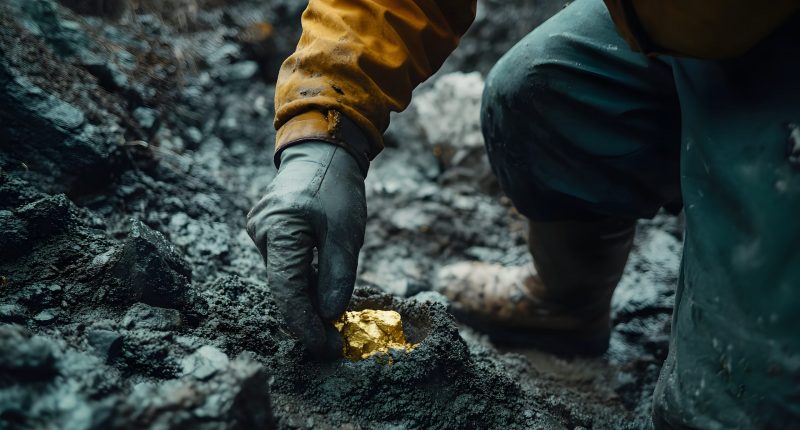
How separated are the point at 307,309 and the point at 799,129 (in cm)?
93

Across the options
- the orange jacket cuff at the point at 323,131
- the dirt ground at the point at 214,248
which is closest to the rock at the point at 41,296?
the dirt ground at the point at 214,248

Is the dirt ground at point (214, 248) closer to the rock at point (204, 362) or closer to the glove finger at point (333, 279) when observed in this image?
the rock at point (204, 362)

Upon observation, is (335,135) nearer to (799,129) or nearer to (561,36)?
(561,36)

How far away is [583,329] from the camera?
2158 mm

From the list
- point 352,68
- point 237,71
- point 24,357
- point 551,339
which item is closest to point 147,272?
point 24,357

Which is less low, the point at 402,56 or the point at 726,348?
the point at 402,56

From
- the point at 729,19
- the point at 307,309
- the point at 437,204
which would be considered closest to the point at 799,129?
the point at 729,19

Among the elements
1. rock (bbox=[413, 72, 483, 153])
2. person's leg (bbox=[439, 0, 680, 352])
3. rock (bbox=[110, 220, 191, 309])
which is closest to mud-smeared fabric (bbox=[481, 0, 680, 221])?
person's leg (bbox=[439, 0, 680, 352])

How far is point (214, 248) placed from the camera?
2057 mm

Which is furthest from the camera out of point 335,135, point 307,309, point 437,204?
point 437,204

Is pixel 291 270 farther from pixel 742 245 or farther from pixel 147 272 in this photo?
pixel 742 245

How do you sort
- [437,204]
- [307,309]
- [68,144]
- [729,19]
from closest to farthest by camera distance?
[729,19] < [307,309] < [68,144] < [437,204]

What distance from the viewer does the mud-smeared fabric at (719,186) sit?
3.14 feet

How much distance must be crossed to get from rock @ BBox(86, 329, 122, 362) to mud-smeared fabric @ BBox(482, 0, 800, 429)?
108 centimetres
